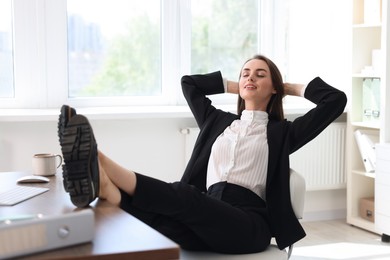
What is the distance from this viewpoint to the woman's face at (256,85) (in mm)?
2828

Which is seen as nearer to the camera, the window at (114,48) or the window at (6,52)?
the window at (6,52)

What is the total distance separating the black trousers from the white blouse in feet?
0.76

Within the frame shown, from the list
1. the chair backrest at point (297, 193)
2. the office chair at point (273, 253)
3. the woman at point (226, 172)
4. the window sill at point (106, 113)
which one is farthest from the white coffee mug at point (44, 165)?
the window sill at point (106, 113)

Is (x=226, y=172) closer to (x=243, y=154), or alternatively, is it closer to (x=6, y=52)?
(x=243, y=154)

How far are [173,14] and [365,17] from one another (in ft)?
3.87

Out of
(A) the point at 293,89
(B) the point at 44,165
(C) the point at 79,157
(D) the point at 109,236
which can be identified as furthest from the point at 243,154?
(D) the point at 109,236

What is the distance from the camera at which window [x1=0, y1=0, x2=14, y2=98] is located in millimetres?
3867

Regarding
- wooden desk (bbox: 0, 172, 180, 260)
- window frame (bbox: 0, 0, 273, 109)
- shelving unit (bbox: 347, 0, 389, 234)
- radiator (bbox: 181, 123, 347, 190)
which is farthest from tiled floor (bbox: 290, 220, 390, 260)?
wooden desk (bbox: 0, 172, 180, 260)

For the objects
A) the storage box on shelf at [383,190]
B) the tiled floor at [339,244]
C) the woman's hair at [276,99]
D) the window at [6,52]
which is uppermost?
the window at [6,52]

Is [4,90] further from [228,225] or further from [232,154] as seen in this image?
[228,225]

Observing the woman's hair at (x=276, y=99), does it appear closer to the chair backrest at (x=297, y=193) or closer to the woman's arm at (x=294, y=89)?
the woman's arm at (x=294, y=89)

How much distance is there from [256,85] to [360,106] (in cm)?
166

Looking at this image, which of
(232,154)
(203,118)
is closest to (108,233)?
(232,154)

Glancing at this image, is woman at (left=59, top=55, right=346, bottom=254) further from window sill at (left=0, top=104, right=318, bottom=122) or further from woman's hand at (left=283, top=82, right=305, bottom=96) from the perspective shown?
window sill at (left=0, top=104, right=318, bottom=122)
